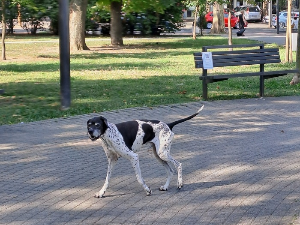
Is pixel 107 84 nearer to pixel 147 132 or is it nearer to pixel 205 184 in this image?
pixel 205 184

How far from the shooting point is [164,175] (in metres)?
7.48

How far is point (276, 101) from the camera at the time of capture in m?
13.1

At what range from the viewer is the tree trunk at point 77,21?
2639cm

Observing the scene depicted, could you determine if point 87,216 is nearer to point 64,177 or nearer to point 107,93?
point 64,177

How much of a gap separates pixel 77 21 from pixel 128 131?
2083 cm

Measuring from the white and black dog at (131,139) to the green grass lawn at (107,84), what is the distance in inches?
201

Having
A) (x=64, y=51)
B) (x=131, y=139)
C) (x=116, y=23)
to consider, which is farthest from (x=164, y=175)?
(x=116, y=23)

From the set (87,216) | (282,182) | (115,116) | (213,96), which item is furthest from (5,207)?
(213,96)

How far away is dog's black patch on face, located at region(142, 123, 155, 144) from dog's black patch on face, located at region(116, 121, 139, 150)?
0.10 metres

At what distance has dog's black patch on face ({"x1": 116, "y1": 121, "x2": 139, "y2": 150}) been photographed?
20.9 ft

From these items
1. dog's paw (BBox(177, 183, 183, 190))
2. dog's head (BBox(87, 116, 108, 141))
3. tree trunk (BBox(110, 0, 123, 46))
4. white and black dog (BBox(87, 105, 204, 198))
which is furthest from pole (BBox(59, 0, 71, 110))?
tree trunk (BBox(110, 0, 123, 46))

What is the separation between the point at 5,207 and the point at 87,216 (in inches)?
36.5

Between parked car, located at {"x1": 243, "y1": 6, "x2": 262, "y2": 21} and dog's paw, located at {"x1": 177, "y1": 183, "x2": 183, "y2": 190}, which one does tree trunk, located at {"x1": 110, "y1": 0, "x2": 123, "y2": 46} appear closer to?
dog's paw, located at {"x1": 177, "y1": 183, "x2": 183, "y2": 190}

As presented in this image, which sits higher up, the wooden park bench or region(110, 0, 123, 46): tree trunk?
region(110, 0, 123, 46): tree trunk
